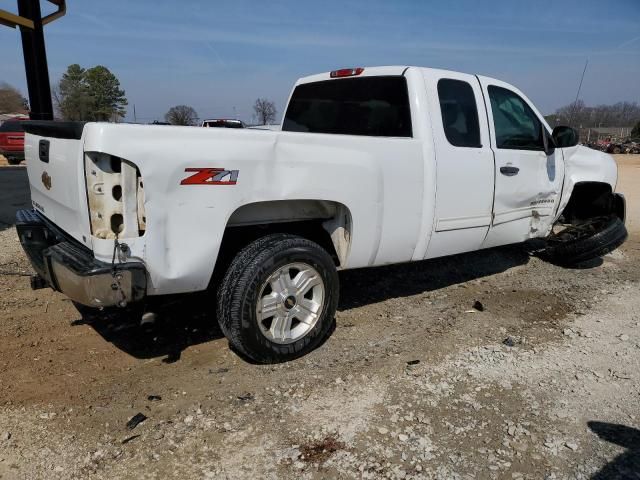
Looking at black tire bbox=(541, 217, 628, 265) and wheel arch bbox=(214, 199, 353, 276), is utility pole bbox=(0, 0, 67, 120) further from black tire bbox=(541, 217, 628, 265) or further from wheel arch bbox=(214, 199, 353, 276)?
black tire bbox=(541, 217, 628, 265)

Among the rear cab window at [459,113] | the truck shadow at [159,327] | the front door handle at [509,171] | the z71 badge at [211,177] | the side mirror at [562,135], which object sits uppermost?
the rear cab window at [459,113]

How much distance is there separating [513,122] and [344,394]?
10.6 feet

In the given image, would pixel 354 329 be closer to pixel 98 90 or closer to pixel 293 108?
pixel 293 108

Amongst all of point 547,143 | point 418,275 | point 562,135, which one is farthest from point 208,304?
point 562,135

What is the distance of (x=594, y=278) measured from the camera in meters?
5.79

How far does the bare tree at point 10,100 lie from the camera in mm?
64312

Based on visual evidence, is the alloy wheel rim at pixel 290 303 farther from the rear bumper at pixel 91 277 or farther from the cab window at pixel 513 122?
the cab window at pixel 513 122

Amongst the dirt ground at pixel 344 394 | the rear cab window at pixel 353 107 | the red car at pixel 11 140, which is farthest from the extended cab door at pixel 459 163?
the red car at pixel 11 140

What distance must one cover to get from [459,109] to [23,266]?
4.75 meters

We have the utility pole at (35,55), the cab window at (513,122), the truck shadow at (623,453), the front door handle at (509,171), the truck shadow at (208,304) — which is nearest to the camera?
the truck shadow at (623,453)

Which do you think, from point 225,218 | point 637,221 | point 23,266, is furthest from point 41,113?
point 637,221

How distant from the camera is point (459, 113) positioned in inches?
175

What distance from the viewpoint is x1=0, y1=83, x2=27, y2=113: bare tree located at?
64.3 meters

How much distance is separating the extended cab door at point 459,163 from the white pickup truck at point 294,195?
0.01 meters
